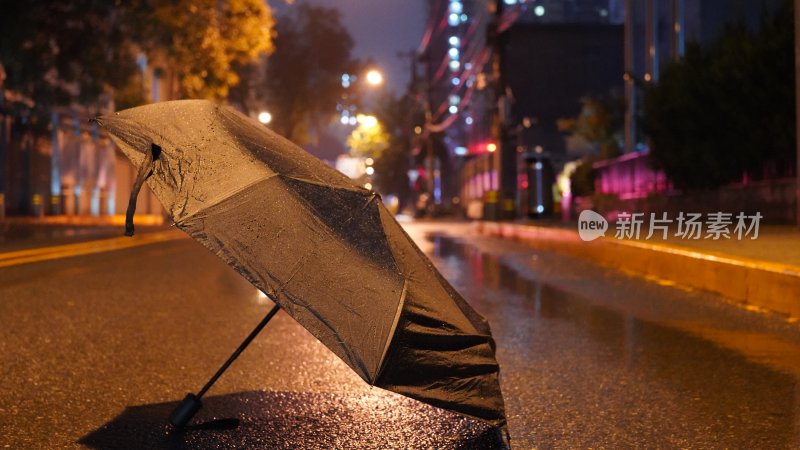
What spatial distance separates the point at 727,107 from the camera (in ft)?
62.3

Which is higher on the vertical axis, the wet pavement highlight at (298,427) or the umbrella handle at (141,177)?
the umbrella handle at (141,177)

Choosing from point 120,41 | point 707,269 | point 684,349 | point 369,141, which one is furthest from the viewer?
point 369,141

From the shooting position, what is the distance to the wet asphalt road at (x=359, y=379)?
4.27 meters

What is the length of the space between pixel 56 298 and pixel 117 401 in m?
5.03

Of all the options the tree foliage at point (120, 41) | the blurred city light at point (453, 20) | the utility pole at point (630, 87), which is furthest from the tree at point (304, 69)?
the blurred city light at point (453, 20)

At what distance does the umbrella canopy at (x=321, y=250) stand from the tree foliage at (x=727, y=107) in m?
15.7

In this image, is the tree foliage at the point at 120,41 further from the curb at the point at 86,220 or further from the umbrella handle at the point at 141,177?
the umbrella handle at the point at 141,177

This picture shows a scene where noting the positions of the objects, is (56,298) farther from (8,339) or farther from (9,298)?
(8,339)

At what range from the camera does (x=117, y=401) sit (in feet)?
16.1

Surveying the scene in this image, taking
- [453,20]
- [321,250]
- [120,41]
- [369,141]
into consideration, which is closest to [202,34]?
[120,41]

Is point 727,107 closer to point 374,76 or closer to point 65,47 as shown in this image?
point 65,47

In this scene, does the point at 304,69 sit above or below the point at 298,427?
above

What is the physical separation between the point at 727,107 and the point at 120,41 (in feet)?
44.6

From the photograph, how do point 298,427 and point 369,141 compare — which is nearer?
point 298,427
